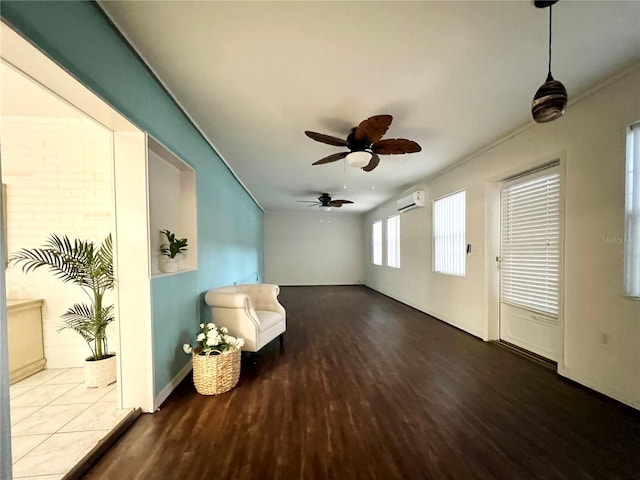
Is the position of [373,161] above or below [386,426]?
above

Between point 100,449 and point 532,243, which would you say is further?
point 532,243

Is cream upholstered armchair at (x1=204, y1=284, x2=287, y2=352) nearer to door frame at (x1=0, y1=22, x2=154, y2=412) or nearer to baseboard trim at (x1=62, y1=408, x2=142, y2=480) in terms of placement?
door frame at (x1=0, y1=22, x2=154, y2=412)

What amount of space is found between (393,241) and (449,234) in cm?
236

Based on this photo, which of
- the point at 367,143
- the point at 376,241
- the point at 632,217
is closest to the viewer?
the point at 632,217

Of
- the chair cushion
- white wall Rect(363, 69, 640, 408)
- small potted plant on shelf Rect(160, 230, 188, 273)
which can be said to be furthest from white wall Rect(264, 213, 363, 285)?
small potted plant on shelf Rect(160, 230, 188, 273)

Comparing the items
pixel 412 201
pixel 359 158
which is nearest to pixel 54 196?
pixel 359 158

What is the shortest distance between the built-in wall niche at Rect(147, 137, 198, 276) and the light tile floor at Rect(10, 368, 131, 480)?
105 cm

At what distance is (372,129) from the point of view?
2209 millimetres

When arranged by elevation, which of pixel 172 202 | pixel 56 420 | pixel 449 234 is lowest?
pixel 56 420

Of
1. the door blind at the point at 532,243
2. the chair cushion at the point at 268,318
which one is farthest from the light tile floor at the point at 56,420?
the door blind at the point at 532,243

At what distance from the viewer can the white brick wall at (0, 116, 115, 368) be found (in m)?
2.32

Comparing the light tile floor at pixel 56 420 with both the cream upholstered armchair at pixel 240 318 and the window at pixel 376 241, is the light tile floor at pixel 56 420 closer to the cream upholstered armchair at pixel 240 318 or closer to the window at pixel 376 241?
the cream upholstered armchair at pixel 240 318

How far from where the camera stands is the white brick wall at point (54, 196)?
2322mm

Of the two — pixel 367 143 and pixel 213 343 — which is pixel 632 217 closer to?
pixel 367 143
